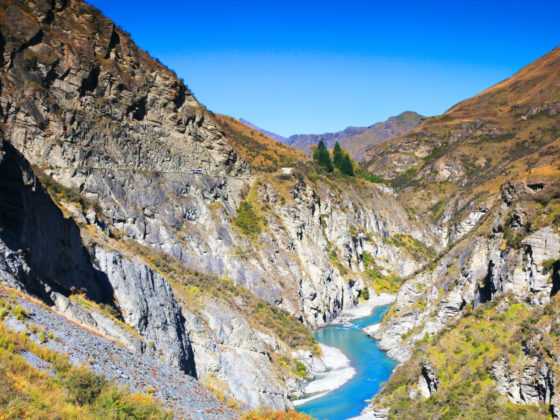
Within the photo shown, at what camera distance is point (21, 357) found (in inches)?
472

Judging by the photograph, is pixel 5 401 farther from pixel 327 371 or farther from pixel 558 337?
pixel 327 371

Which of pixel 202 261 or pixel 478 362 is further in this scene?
pixel 202 261

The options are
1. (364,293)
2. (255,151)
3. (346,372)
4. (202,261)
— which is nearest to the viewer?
(346,372)

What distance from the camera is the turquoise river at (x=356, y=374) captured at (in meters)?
36.7

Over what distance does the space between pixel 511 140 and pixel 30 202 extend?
149904 millimetres

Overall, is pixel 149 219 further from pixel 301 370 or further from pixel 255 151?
pixel 255 151

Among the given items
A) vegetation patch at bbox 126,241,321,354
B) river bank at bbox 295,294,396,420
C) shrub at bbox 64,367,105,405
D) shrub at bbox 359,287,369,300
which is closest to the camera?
shrub at bbox 64,367,105,405

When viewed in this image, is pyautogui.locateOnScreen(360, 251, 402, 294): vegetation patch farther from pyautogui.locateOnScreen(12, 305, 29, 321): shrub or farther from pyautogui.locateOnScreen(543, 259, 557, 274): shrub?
pyautogui.locateOnScreen(12, 305, 29, 321): shrub

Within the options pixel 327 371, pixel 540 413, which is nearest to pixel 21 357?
A: pixel 540 413

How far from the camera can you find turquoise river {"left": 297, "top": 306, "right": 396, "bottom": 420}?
36744mm

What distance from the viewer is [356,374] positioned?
149 feet

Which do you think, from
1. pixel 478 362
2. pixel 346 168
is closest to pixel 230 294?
pixel 478 362

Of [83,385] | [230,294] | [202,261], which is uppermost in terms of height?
[83,385]

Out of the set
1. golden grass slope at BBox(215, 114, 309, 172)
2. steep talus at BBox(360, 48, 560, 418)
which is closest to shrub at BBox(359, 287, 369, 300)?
steep talus at BBox(360, 48, 560, 418)
